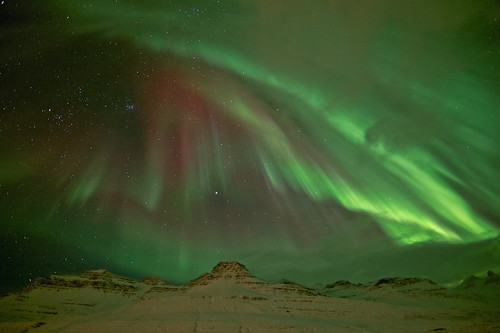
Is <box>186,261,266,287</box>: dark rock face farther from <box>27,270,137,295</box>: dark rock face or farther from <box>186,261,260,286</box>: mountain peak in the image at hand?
<box>27,270,137,295</box>: dark rock face

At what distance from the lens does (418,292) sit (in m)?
80.8

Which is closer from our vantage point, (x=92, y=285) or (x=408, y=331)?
(x=408, y=331)

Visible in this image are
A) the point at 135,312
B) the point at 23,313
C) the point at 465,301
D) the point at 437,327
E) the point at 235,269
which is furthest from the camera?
the point at 235,269

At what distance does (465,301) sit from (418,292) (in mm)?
12908

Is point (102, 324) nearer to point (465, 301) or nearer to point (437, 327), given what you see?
point (437, 327)

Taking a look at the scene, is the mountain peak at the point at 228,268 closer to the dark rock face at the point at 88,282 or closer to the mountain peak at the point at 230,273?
the mountain peak at the point at 230,273

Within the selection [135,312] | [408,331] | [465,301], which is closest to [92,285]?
[135,312]

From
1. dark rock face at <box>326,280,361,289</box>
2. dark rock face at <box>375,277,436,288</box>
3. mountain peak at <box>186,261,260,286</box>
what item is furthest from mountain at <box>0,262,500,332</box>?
dark rock face at <box>326,280,361,289</box>

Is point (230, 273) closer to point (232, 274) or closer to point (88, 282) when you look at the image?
point (232, 274)

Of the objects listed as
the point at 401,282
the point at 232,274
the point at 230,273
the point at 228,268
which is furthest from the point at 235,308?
the point at 401,282

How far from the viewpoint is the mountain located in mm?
34531

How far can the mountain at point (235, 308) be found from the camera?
34531 mm

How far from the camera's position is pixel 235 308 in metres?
48.1

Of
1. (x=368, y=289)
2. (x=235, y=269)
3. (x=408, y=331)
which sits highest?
(x=235, y=269)
